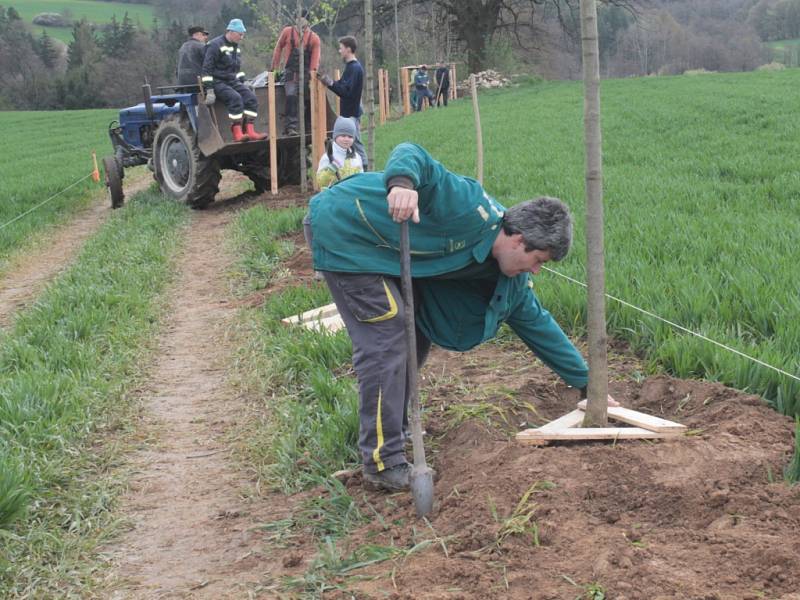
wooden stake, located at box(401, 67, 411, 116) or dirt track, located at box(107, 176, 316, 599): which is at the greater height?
wooden stake, located at box(401, 67, 411, 116)

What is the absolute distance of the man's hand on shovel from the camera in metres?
2.98

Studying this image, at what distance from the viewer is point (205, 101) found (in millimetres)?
10727

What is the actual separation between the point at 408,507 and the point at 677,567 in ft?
3.66

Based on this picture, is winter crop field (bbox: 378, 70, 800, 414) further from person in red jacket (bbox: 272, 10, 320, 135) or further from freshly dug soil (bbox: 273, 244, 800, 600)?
person in red jacket (bbox: 272, 10, 320, 135)

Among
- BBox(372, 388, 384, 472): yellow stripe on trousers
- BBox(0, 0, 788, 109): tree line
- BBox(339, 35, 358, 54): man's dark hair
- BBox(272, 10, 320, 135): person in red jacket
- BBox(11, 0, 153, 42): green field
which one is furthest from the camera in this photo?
BBox(11, 0, 153, 42): green field

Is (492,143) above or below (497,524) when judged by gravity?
above

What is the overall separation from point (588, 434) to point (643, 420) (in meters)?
0.27

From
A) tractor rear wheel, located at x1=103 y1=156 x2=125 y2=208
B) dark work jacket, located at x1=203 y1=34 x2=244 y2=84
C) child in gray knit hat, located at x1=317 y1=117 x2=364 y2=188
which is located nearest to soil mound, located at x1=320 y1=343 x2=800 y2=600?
child in gray knit hat, located at x1=317 y1=117 x2=364 y2=188

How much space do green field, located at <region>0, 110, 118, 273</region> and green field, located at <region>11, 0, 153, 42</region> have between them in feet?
157

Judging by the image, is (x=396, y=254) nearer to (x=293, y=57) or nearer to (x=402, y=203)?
(x=402, y=203)

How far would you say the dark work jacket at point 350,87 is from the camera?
961 cm

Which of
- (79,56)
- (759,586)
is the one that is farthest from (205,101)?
(79,56)

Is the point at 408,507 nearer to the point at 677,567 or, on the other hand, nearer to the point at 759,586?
the point at 677,567

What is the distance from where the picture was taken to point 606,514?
293 cm
